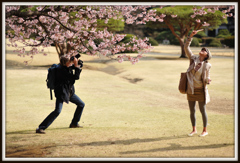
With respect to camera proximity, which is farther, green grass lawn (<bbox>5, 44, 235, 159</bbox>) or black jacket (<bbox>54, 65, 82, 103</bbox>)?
black jacket (<bbox>54, 65, 82, 103</bbox>)

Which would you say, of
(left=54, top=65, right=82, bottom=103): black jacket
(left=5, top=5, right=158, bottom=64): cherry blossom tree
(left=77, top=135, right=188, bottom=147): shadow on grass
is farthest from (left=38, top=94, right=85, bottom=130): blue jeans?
(left=5, top=5, right=158, bottom=64): cherry blossom tree

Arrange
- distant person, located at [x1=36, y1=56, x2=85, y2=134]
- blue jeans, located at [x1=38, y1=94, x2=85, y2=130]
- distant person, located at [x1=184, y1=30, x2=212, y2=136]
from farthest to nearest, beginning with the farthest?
blue jeans, located at [x1=38, y1=94, x2=85, y2=130] < distant person, located at [x1=36, y1=56, x2=85, y2=134] < distant person, located at [x1=184, y1=30, x2=212, y2=136]

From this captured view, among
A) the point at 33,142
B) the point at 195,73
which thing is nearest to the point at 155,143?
the point at 195,73

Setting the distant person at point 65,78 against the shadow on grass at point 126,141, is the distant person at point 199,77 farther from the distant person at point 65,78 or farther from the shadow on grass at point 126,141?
the distant person at point 65,78

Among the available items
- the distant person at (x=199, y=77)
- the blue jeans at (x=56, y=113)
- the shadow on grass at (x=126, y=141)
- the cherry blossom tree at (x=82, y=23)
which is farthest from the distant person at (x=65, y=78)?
the distant person at (x=199, y=77)

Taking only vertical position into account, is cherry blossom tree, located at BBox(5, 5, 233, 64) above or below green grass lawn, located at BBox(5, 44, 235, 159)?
above

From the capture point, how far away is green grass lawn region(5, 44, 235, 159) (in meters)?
6.47

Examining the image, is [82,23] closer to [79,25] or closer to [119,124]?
[79,25]

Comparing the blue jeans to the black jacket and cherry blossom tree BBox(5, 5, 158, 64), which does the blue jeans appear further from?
cherry blossom tree BBox(5, 5, 158, 64)

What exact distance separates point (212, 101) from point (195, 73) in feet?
23.3

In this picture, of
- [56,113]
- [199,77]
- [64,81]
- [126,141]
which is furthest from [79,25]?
[199,77]

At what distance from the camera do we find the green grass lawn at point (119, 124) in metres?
6.47

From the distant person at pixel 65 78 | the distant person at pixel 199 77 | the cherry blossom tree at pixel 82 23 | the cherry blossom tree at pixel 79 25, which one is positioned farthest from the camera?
the cherry blossom tree at pixel 79 25

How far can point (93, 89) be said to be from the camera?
16.2 m
